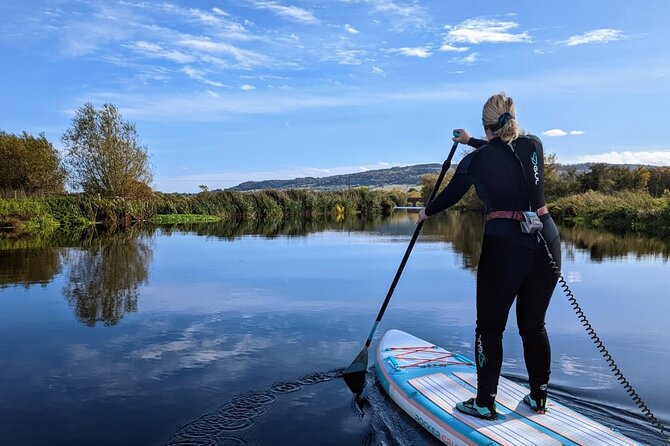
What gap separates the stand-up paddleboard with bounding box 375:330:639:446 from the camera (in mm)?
3408

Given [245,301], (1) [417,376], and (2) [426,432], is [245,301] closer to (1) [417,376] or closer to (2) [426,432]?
(1) [417,376]

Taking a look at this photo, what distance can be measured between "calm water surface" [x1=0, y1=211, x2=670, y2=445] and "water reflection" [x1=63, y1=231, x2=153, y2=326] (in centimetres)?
6

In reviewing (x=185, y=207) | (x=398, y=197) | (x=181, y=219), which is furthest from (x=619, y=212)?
(x=398, y=197)

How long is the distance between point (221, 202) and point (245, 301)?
31623 mm

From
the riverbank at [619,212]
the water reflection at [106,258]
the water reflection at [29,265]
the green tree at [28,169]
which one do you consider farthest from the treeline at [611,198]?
the green tree at [28,169]

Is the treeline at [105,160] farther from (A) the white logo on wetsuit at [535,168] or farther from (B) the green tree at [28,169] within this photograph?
(A) the white logo on wetsuit at [535,168]

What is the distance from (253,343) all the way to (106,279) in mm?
5638

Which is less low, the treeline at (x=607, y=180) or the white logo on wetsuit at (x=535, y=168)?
the treeline at (x=607, y=180)

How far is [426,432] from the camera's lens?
3.97 meters

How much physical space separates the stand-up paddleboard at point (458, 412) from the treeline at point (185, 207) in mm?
23192

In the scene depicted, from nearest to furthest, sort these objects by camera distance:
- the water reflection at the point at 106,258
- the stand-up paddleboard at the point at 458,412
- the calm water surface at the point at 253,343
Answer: the stand-up paddleboard at the point at 458,412
the calm water surface at the point at 253,343
the water reflection at the point at 106,258

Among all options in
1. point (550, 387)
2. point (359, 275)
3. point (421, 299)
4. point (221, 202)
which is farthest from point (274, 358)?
point (221, 202)

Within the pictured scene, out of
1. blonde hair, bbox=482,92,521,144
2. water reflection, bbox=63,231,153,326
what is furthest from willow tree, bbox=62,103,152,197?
blonde hair, bbox=482,92,521,144

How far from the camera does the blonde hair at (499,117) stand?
12.0ft
